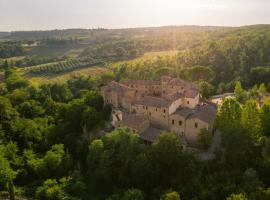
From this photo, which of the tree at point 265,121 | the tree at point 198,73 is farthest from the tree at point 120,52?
the tree at point 265,121

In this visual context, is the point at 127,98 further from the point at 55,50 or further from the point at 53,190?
the point at 55,50

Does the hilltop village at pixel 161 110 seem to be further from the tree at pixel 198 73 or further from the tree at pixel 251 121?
the tree at pixel 198 73


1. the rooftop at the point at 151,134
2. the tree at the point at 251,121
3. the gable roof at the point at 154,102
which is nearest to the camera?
the tree at the point at 251,121

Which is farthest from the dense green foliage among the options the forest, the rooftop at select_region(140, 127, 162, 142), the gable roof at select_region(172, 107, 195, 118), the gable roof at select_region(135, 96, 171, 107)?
the gable roof at select_region(135, 96, 171, 107)

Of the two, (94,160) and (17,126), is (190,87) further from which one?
(17,126)

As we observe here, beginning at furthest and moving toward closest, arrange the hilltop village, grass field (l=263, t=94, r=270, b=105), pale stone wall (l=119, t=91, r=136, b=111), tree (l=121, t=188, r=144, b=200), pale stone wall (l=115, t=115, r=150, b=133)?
pale stone wall (l=119, t=91, r=136, b=111) → grass field (l=263, t=94, r=270, b=105) → pale stone wall (l=115, t=115, r=150, b=133) → the hilltop village → tree (l=121, t=188, r=144, b=200)

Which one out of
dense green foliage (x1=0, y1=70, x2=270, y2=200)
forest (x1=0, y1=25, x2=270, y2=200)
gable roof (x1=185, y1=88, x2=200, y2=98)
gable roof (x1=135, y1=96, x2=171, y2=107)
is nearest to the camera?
dense green foliage (x1=0, y1=70, x2=270, y2=200)

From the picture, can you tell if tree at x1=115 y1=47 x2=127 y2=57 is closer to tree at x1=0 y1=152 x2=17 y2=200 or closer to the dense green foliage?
the dense green foliage
